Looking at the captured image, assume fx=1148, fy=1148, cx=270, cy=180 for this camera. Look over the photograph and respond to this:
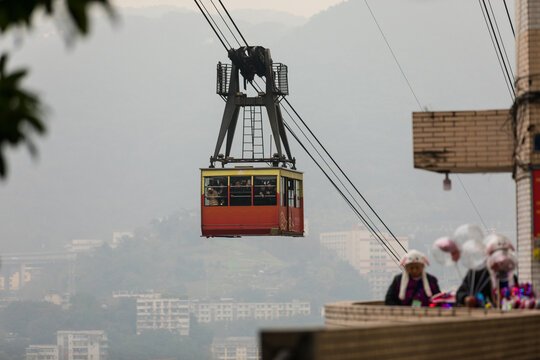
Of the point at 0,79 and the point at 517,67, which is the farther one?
the point at 517,67

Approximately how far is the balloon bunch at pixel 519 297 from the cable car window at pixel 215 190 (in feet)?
62.5

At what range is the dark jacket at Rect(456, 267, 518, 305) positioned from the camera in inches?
568

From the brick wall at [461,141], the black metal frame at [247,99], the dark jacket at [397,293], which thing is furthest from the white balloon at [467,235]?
the black metal frame at [247,99]

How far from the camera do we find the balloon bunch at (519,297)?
13633 millimetres

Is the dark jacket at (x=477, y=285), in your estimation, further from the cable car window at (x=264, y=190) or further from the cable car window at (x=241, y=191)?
the cable car window at (x=241, y=191)

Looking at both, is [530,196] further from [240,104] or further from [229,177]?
[240,104]

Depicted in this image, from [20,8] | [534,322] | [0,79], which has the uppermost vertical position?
[20,8]

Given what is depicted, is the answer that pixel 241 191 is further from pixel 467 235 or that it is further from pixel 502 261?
pixel 502 261

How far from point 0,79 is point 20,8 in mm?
367

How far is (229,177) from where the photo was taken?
3319 centimetres

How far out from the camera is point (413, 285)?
1500 centimetres

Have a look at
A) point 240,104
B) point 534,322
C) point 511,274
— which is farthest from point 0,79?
point 240,104

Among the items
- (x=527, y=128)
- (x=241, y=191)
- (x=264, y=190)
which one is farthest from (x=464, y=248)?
(x=241, y=191)

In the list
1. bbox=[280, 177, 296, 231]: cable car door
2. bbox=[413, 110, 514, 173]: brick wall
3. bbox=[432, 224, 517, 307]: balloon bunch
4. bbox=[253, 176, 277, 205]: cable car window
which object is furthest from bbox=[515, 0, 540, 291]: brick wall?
bbox=[253, 176, 277, 205]: cable car window
